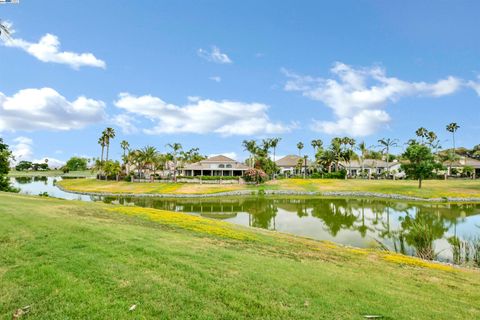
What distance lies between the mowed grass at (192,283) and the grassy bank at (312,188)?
46256mm

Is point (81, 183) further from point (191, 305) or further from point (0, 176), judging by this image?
point (191, 305)

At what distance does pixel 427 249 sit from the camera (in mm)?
16062

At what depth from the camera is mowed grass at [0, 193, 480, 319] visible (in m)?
6.00

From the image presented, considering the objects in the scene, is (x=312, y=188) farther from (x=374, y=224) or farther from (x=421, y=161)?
(x=374, y=224)

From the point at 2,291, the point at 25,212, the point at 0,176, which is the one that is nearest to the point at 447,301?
the point at 2,291

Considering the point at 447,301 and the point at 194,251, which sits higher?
the point at 194,251

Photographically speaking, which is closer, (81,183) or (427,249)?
(427,249)

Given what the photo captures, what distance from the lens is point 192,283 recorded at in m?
7.15

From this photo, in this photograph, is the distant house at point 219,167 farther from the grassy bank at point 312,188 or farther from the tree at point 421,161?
the tree at point 421,161

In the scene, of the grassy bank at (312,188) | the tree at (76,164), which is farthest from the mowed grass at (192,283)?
the tree at (76,164)

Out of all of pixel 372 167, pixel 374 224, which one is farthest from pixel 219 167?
pixel 374 224

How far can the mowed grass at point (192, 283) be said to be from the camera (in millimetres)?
6000

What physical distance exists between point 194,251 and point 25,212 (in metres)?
10.6

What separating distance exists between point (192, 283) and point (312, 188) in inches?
2278
